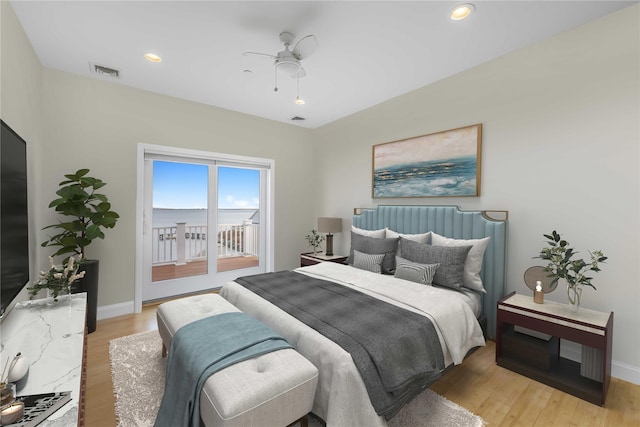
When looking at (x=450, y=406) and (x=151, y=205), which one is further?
(x=151, y=205)

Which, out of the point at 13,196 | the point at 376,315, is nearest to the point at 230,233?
the point at 13,196

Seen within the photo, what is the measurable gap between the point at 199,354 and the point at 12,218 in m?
1.36

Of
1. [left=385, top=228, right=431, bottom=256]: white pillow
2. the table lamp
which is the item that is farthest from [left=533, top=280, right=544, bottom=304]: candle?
the table lamp

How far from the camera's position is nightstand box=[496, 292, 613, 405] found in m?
1.88

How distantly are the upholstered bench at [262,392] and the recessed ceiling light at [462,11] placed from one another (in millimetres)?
2644

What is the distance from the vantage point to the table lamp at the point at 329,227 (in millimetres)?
4324

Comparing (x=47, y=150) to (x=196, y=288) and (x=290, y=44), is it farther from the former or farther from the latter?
(x=290, y=44)

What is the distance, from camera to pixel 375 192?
3.96m

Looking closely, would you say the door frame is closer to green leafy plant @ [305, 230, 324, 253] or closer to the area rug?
the area rug

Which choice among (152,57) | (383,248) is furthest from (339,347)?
(152,57)

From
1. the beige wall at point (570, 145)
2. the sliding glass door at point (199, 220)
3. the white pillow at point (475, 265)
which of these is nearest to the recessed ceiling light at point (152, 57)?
the sliding glass door at point (199, 220)

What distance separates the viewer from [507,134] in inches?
106

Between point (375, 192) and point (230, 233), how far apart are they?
267 centimetres

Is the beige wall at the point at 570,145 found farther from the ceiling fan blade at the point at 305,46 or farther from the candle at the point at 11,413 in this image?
the candle at the point at 11,413
